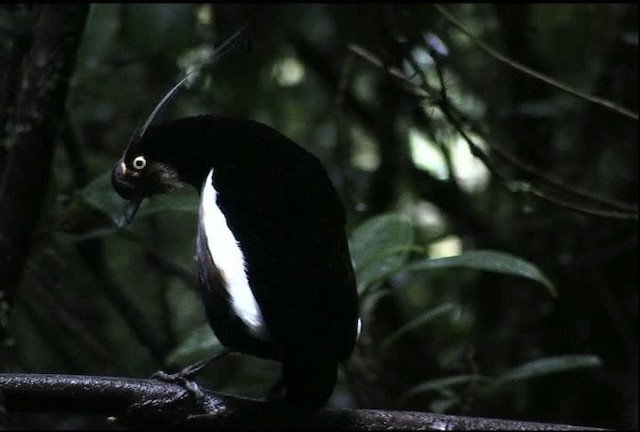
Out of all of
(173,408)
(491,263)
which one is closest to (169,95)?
(173,408)

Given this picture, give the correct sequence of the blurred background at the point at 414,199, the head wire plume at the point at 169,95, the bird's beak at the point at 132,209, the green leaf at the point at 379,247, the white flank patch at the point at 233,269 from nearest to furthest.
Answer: the white flank patch at the point at 233,269, the head wire plume at the point at 169,95, the bird's beak at the point at 132,209, the green leaf at the point at 379,247, the blurred background at the point at 414,199

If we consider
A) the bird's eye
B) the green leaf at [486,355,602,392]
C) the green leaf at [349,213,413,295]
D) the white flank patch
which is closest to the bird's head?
the bird's eye

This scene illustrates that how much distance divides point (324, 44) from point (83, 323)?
3.30 ft

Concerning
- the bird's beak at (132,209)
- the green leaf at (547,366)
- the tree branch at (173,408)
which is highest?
the bird's beak at (132,209)

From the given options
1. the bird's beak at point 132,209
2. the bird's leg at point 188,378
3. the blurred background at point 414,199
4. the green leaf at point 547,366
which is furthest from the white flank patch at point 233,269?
the green leaf at point 547,366

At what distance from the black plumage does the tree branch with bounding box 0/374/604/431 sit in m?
0.08

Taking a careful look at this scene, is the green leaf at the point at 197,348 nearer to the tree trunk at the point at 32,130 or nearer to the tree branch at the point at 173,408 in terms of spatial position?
the tree trunk at the point at 32,130

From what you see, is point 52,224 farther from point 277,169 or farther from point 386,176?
point 386,176

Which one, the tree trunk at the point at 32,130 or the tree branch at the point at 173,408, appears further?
the tree trunk at the point at 32,130

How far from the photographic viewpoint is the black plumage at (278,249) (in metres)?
1.34

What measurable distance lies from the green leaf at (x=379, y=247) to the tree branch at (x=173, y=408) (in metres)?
0.51

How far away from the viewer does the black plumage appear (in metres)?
1.34

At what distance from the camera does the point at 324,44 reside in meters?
3.00

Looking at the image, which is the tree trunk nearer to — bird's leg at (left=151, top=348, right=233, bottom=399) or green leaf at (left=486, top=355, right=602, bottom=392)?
bird's leg at (left=151, top=348, right=233, bottom=399)
